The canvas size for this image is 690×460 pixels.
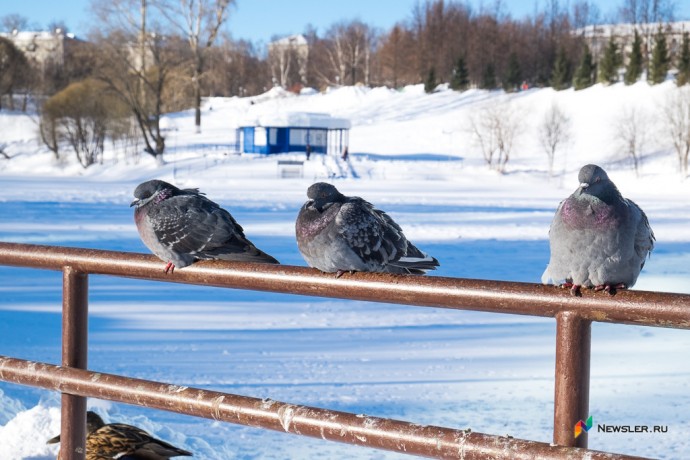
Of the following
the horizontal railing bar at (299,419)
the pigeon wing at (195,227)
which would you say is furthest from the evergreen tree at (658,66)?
the horizontal railing bar at (299,419)

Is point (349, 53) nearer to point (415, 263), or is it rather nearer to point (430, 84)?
point (430, 84)

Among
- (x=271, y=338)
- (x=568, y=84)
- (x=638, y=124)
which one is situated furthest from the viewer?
(x=568, y=84)

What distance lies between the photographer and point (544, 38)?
209 ft

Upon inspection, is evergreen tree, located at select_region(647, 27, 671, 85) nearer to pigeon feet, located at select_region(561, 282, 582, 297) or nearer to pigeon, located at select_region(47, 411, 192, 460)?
pigeon, located at select_region(47, 411, 192, 460)

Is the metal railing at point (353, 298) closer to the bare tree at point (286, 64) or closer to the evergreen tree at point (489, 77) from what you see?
the evergreen tree at point (489, 77)

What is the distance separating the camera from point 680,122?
114ft

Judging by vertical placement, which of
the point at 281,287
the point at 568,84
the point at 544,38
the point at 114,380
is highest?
the point at 544,38

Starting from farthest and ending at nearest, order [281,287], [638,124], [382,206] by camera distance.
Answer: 1. [638,124]
2. [382,206]
3. [281,287]

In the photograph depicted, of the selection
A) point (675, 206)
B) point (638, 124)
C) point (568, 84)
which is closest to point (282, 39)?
point (568, 84)

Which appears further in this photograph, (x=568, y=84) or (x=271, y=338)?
(x=568, y=84)

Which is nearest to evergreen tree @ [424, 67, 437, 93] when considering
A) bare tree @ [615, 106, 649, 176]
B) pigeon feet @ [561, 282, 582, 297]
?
bare tree @ [615, 106, 649, 176]

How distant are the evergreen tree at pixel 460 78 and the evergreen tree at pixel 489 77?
1.18 metres

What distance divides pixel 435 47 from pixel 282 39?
2795 centimetres

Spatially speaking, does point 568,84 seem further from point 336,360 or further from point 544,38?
point 336,360
